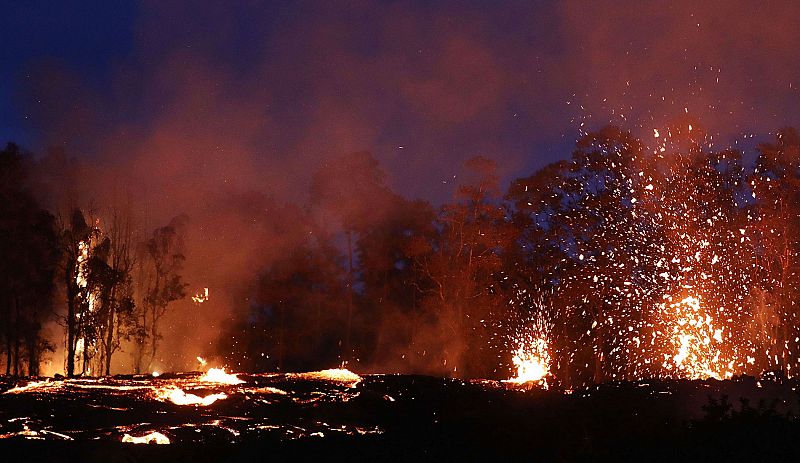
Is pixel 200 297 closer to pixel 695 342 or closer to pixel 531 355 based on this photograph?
pixel 531 355

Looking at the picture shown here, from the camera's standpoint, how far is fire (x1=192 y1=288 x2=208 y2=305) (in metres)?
31.7

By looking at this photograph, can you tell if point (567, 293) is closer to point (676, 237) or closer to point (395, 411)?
point (676, 237)

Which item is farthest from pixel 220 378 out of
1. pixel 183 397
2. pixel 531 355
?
pixel 531 355

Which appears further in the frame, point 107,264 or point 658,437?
point 107,264

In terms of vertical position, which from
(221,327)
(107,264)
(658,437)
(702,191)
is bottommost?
(658,437)

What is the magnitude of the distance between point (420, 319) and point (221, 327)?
29.9 ft

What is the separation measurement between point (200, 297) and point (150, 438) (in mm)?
23904

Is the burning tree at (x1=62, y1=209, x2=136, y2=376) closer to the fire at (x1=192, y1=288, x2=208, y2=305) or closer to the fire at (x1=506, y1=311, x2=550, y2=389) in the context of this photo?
the fire at (x1=192, y1=288, x2=208, y2=305)

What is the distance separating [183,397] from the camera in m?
10.6

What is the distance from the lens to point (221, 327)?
32344mm

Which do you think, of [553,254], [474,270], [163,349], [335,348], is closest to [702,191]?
[553,254]

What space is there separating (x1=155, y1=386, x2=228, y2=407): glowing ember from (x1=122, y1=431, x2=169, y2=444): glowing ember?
4.25 feet

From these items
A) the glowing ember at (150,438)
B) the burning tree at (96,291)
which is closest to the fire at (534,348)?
the burning tree at (96,291)

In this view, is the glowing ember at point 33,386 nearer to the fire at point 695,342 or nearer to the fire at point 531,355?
the fire at point 695,342
